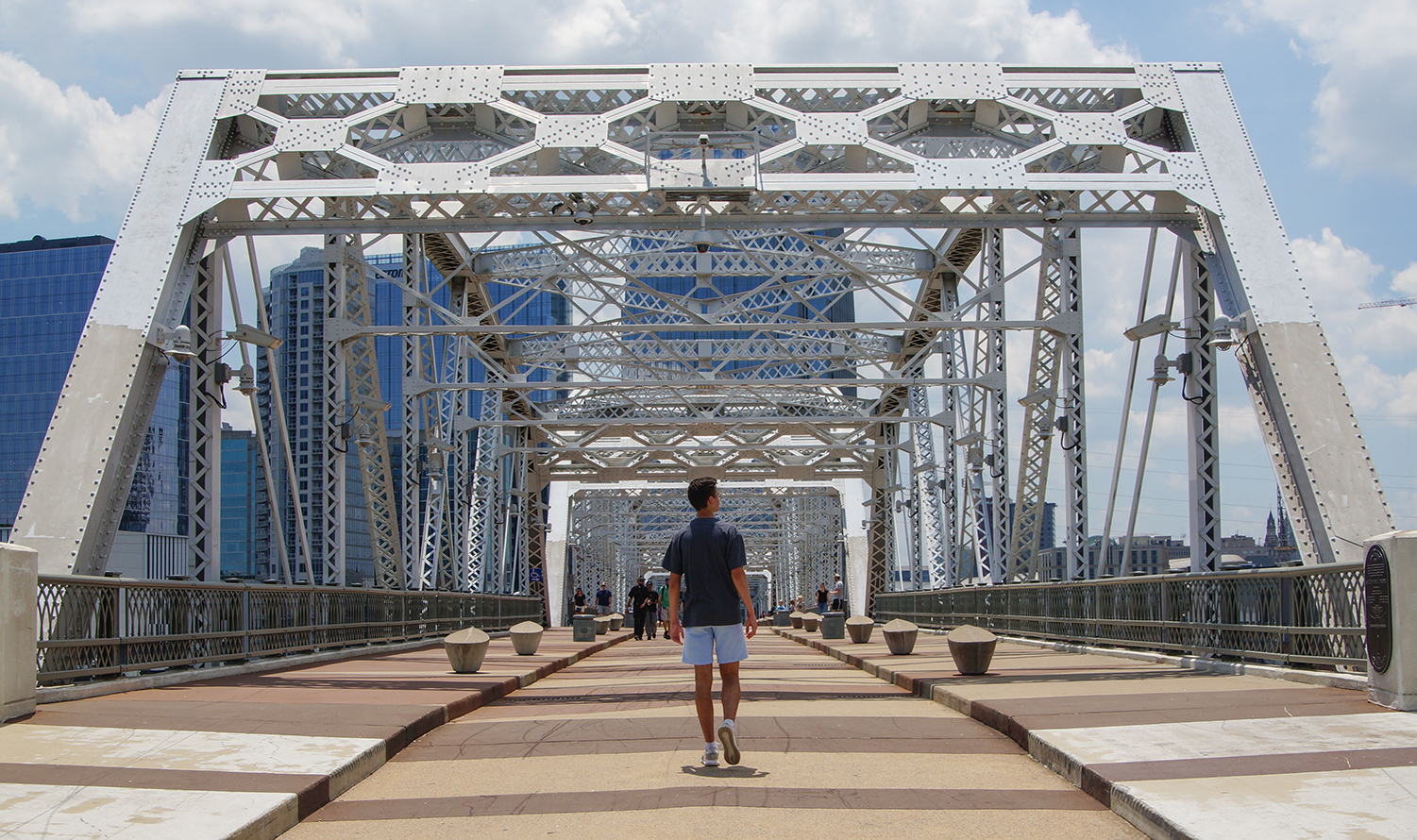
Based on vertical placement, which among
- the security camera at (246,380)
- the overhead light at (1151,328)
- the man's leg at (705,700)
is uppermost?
the overhead light at (1151,328)

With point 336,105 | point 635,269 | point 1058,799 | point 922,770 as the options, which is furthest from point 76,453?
point 635,269

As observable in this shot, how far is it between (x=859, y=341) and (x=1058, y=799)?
3229cm

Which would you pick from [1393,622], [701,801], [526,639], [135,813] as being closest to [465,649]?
[526,639]

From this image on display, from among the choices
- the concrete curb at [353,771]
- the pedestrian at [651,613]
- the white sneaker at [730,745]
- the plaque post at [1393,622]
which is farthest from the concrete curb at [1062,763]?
the pedestrian at [651,613]

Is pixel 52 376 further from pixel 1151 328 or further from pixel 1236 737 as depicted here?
pixel 1236 737

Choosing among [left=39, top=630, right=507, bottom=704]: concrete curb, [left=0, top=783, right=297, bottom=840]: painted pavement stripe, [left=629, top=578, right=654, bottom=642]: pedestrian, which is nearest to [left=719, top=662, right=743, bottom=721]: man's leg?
[left=0, top=783, right=297, bottom=840]: painted pavement stripe

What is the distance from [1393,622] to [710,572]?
4473 mm

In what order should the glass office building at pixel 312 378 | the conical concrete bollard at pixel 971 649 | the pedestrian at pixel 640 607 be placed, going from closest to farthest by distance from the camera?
the conical concrete bollard at pixel 971 649, the pedestrian at pixel 640 607, the glass office building at pixel 312 378

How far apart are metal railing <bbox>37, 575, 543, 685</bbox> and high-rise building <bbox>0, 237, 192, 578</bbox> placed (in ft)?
339

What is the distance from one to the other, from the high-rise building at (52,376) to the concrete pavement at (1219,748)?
115 m

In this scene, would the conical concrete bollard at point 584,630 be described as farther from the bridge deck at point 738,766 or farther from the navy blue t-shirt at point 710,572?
the navy blue t-shirt at point 710,572

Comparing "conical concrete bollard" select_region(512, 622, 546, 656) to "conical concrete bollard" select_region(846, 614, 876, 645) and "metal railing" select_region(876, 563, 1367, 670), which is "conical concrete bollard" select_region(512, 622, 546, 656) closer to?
"conical concrete bollard" select_region(846, 614, 876, 645)

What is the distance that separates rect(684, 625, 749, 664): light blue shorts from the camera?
756cm

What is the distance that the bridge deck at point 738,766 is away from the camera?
579cm
